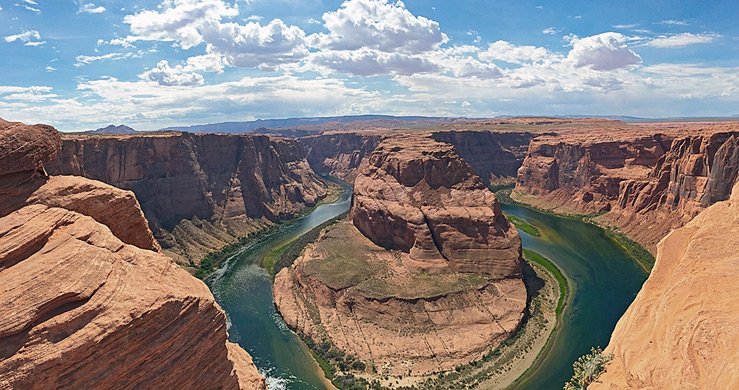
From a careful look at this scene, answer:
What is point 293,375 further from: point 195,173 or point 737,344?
point 195,173

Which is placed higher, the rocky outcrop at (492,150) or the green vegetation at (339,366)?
the rocky outcrop at (492,150)

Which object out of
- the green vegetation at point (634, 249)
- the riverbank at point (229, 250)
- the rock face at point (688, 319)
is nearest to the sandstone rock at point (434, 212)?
the green vegetation at point (634, 249)

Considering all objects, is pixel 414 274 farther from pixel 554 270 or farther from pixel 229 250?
pixel 229 250

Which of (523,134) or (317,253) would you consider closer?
(317,253)

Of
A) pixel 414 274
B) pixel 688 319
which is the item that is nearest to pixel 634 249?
pixel 414 274

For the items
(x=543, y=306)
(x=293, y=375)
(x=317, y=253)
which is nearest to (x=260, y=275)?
(x=317, y=253)

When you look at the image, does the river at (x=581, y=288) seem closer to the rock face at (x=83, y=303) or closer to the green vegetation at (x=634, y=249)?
the green vegetation at (x=634, y=249)
